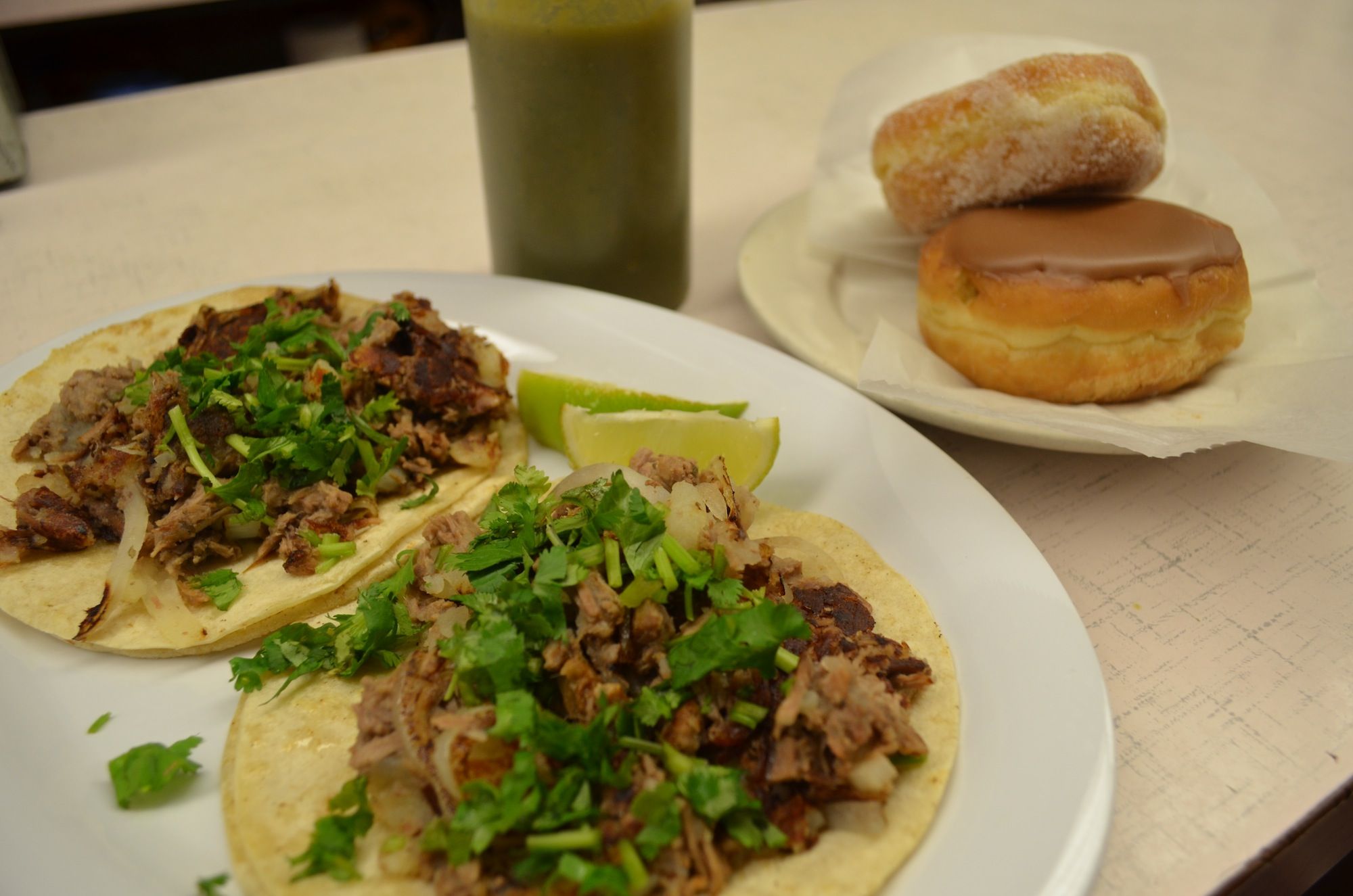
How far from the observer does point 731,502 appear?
1953 mm

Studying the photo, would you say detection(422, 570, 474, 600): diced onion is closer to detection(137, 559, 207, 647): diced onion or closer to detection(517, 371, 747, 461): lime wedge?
detection(137, 559, 207, 647): diced onion

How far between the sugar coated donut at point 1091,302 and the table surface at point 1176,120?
22 cm

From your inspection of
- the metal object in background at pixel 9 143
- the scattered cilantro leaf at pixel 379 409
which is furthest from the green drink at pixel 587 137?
the metal object in background at pixel 9 143

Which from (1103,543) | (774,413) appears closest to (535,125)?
(774,413)

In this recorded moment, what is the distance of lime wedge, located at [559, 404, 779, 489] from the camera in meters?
2.25

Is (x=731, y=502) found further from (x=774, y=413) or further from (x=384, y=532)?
(x=384, y=532)

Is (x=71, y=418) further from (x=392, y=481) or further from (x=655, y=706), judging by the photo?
(x=655, y=706)

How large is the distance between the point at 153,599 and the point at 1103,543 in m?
2.11

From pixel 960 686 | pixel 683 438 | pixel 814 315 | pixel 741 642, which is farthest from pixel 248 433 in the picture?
pixel 960 686

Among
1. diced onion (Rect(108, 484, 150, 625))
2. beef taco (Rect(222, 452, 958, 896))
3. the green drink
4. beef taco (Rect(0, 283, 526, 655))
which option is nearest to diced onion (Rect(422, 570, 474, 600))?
beef taco (Rect(222, 452, 958, 896))

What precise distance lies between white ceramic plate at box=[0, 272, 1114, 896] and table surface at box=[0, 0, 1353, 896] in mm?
191

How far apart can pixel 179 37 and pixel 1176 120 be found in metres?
6.47

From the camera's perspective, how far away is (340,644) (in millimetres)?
1902

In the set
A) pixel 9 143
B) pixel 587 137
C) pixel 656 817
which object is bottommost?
pixel 656 817
